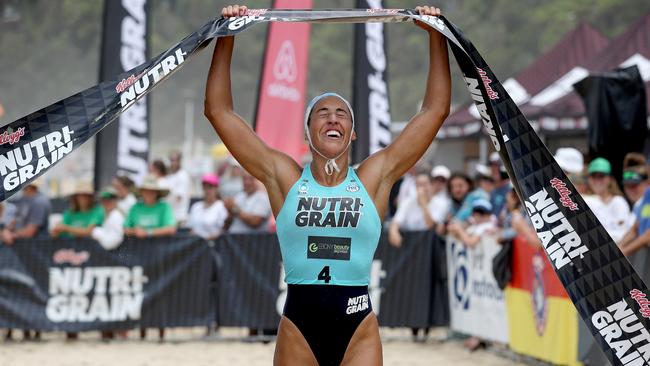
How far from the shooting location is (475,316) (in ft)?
36.7

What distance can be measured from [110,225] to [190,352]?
1.77 meters

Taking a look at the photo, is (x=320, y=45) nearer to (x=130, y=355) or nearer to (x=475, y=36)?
(x=475, y=36)

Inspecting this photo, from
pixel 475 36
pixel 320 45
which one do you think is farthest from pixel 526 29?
pixel 320 45

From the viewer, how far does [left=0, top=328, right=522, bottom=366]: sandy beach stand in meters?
10.4

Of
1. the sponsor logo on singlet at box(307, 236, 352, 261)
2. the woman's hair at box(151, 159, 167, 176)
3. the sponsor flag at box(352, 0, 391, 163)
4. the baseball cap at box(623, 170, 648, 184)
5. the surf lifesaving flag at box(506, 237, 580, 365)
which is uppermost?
the sponsor flag at box(352, 0, 391, 163)

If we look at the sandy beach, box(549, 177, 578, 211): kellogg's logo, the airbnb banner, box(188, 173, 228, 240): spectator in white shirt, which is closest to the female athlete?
box(549, 177, 578, 211): kellogg's logo

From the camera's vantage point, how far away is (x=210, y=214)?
1250cm

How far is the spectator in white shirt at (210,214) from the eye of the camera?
12.5 meters

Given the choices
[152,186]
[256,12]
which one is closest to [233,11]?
[256,12]

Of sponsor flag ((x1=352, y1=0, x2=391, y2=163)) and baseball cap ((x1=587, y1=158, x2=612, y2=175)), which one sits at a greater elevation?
sponsor flag ((x1=352, y1=0, x2=391, y2=163))

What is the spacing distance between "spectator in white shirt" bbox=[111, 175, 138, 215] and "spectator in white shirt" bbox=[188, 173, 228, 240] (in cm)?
94

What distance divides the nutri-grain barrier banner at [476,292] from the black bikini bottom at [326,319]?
18.8 feet

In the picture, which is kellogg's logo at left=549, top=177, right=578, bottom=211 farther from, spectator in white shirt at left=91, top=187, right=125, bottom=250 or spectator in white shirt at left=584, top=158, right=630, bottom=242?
spectator in white shirt at left=91, top=187, right=125, bottom=250

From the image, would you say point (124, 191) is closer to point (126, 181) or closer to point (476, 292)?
point (126, 181)
